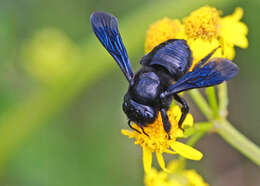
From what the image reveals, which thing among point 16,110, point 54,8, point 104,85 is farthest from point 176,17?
point 16,110

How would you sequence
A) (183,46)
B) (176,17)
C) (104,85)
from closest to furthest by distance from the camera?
(183,46) → (176,17) → (104,85)

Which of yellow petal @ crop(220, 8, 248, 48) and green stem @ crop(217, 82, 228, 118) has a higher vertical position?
yellow petal @ crop(220, 8, 248, 48)

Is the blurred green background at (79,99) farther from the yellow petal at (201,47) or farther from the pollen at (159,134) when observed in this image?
the pollen at (159,134)

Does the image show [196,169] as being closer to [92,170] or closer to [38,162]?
[92,170]

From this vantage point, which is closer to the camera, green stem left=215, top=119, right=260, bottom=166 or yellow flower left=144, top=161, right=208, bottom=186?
green stem left=215, top=119, right=260, bottom=166

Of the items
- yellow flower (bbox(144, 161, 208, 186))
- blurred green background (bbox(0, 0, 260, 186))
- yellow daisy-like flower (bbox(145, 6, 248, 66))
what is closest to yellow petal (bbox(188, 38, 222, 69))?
yellow daisy-like flower (bbox(145, 6, 248, 66))

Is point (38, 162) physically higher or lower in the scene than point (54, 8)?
lower

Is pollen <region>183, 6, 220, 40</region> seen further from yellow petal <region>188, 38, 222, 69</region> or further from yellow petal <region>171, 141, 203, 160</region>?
yellow petal <region>171, 141, 203, 160</region>

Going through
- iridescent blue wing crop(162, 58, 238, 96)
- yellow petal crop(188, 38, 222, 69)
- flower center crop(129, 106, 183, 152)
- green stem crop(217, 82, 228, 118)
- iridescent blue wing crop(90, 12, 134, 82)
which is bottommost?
green stem crop(217, 82, 228, 118)
